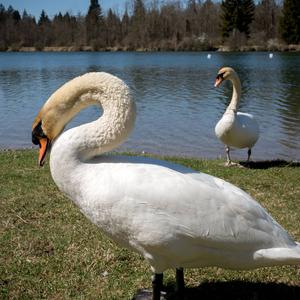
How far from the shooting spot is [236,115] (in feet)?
33.2

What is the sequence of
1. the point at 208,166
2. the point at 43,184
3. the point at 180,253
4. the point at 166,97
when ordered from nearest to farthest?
the point at 180,253, the point at 43,184, the point at 208,166, the point at 166,97

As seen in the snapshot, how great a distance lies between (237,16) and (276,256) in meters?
90.7

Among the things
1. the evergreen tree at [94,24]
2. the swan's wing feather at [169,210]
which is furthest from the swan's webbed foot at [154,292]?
the evergreen tree at [94,24]

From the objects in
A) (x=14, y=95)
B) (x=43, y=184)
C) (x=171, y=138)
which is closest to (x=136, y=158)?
(x=43, y=184)

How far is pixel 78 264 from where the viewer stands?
14.4 ft

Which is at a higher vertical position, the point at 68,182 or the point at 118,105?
the point at 118,105

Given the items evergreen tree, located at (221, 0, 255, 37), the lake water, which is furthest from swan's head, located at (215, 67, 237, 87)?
evergreen tree, located at (221, 0, 255, 37)

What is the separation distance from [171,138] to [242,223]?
1138 centimetres

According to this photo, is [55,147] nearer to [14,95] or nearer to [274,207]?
[274,207]

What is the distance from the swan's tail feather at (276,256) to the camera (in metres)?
3.24

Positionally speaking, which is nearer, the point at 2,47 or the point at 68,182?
the point at 68,182

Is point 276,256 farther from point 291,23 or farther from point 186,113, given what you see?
point 291,23

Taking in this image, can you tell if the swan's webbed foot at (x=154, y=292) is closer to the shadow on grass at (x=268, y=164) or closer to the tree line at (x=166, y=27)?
the shadow on grass at (x=268, y=164)

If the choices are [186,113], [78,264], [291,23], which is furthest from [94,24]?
[78,264]
